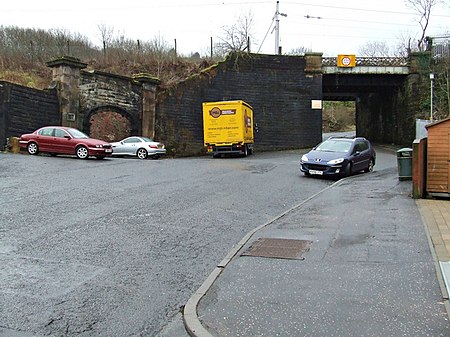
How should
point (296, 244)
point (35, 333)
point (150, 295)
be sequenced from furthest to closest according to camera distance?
point (296, 244), point (150, 295), point (35, 333)

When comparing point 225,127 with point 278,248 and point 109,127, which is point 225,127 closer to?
point 109,127

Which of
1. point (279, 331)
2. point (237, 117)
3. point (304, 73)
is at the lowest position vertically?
point (279, 331)

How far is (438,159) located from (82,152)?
48.7ft

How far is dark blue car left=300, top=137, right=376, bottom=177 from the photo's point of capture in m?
17.2

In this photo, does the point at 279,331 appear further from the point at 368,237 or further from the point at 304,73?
the point at 304,73

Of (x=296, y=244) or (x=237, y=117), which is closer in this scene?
(x=296, y=244)

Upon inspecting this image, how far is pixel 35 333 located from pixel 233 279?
7.51ft

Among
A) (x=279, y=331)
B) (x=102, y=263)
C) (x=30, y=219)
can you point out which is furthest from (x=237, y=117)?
(x=279, y=331)

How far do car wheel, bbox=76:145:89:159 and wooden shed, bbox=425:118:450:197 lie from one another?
14.4m

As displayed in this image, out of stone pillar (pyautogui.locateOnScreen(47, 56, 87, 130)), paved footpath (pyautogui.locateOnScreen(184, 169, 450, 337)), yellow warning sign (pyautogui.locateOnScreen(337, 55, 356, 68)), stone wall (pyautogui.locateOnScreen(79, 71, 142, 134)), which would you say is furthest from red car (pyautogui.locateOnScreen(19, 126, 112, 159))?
yellow warning sign (pyautogui.locateOnScreen(337, 55, 356, 68))

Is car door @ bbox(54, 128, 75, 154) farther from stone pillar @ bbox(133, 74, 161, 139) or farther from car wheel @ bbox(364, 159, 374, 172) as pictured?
car wheel @ bbox(364, 159, 374, 172)

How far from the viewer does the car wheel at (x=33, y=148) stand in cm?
2188

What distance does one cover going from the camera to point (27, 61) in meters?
39.1

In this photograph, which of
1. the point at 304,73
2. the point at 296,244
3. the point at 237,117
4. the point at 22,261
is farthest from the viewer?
the point at 304,73
